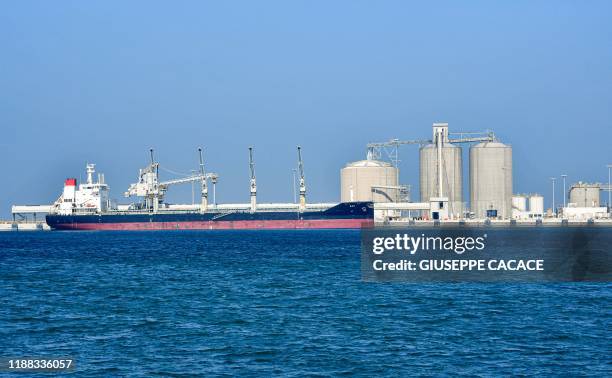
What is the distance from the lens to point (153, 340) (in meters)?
29.7

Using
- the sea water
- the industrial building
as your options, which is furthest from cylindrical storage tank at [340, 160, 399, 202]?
the sea water

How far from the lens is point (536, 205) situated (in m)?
179

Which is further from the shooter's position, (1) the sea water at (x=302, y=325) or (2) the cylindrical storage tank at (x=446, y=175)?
(2) the cylindrical storage tank at (x=446, y=175)

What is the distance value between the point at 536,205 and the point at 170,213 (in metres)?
66.9

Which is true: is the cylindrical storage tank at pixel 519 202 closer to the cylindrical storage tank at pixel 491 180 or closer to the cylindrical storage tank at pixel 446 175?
the cylindrical storage tank at pixel 491 180

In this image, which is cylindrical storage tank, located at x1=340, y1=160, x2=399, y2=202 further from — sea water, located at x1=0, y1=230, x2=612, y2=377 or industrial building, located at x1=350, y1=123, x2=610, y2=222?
sea water, located at x1=0, y1=230, x2=612, y2=377

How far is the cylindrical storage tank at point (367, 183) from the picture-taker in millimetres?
168125

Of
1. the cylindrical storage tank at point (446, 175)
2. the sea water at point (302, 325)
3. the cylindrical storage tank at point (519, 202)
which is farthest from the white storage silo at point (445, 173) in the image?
the sea water at point (302, 325)

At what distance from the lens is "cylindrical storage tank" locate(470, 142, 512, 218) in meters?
163

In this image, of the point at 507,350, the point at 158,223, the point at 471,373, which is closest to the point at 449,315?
the point at 507,350

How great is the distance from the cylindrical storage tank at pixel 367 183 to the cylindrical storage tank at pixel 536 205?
86.1 ft

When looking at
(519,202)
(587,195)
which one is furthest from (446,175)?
(587,195)

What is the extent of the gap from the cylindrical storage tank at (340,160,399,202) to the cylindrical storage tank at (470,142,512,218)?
14713 millimetres

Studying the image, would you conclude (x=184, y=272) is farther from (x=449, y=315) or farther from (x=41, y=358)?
(x=41, y=358)
